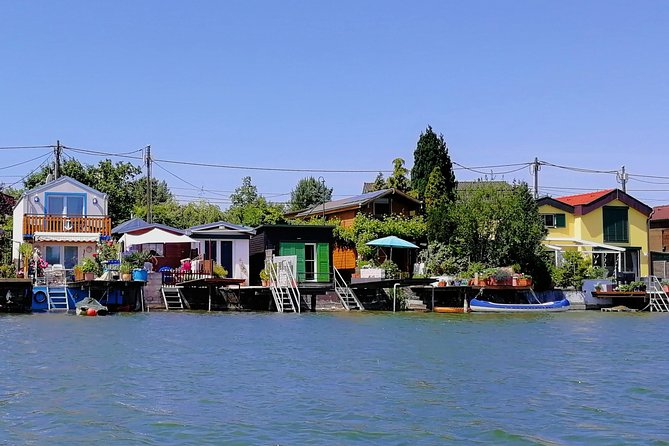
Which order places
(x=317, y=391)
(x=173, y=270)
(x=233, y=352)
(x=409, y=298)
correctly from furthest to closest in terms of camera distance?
(x=409, y=298)
(x=173, y=270)
(x=233, y=352)
(x=317, y=391)

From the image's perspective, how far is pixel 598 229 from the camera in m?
56.0

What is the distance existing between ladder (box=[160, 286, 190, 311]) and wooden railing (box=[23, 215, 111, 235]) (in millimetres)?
4561

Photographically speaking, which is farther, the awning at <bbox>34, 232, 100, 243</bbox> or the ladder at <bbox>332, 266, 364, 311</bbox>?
the ladder at <bbox>332, 266, 364, 311</bbox>

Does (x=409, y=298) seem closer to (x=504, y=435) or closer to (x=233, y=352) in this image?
(x=233, y=352)

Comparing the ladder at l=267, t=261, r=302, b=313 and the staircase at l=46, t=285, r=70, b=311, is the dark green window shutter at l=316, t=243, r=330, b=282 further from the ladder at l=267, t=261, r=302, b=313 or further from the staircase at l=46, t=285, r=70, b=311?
the staircase at l=46, t=285, r=70, b=311

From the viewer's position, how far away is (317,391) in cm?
1719

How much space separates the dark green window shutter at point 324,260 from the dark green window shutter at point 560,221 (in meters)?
17.1

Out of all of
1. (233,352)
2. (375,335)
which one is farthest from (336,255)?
(233,352)

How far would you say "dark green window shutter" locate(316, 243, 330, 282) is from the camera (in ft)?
150

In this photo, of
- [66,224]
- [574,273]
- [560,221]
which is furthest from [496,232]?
[66,224]

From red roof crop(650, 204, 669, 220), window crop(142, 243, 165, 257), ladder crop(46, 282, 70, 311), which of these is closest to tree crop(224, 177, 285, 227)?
window crop(142, 243, 165, 257)

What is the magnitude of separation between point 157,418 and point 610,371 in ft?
36.3

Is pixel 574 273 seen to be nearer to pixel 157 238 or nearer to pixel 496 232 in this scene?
pixel 496 232

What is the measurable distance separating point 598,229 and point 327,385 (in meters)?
41.7
